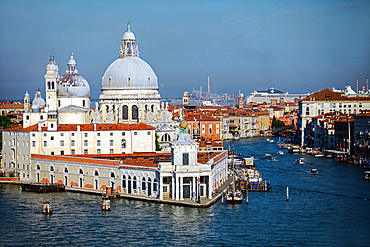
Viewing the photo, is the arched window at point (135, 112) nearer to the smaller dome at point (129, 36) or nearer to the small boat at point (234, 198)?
the smaller dome at point (129, 36)

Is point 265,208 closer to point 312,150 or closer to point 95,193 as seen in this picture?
point 95,193

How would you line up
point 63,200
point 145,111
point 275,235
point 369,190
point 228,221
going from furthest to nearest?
1. point 145,111
2. point 369,190
3. point 63,200
4. point 228,221
5. point 275,235

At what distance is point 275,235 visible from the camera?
25.4 meters

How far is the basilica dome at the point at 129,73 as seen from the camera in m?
46.9

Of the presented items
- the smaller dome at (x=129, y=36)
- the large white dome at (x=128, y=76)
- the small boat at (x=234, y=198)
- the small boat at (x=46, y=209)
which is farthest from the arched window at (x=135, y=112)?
the small boat at (x=46, y=209)

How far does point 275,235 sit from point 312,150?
34618mm

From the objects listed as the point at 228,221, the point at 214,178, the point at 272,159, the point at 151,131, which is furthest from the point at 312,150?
the point at 228,221

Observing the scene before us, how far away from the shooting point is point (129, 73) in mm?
46969

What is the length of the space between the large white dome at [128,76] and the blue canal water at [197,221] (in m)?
13.0

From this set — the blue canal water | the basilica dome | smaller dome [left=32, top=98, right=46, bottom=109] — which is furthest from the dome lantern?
the blue canal water

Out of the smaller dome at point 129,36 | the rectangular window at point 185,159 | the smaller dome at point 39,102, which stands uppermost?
the smaller dome at point 129,36

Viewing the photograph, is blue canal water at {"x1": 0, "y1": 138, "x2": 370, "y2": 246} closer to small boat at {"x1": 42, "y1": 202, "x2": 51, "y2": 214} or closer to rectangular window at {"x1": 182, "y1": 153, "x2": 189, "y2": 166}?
small boat at {"x1": 42, "y1": 202, "x2": 51, "y2": 214}

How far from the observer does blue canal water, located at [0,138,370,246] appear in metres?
24.9

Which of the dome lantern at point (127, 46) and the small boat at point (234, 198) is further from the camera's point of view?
the dome lantern at point (127, 46)
